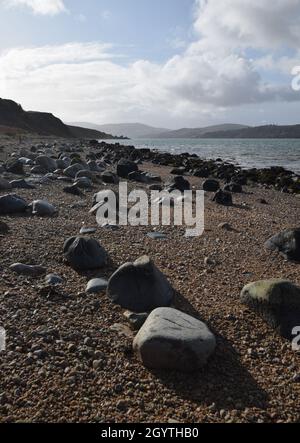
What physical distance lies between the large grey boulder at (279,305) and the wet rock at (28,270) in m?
2.64

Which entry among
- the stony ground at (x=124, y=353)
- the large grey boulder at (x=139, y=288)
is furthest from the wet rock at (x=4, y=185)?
the large grey boulder at (x=139, y=288)

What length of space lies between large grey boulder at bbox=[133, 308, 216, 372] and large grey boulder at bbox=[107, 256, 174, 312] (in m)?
0.71

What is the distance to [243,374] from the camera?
350 cm

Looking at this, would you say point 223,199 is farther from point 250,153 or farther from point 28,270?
point 250,153

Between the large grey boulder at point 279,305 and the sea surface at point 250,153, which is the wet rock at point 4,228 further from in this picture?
the sea surface at point 250,153

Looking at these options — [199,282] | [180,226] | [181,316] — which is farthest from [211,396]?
[180,226]

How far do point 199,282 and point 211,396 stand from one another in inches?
91.9

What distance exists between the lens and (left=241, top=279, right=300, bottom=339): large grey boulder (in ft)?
13.6

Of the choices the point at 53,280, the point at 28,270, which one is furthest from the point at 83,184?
the point at 53,280

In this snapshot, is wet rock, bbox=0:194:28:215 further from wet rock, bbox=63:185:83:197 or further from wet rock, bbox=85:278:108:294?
wet rock, bbox=85:278:108:294

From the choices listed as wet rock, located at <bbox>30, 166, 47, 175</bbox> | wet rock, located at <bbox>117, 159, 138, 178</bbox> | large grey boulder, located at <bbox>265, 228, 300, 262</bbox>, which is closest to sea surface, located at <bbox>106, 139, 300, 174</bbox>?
wet rock, located at <bbox>117, 159, 138, 178</bbox>

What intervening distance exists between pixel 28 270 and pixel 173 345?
8.40ft

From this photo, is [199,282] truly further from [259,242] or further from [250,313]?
[259,242]

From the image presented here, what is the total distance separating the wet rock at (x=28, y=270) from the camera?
5258 mm
